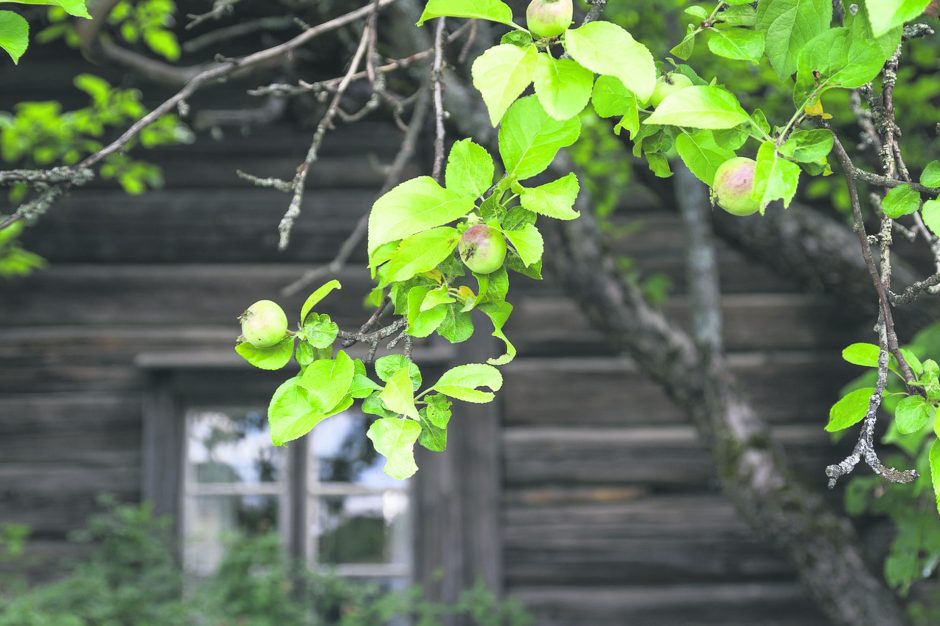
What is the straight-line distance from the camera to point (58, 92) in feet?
10.7

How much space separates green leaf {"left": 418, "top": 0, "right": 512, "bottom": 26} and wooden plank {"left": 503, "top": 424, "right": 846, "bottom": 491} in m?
2.45

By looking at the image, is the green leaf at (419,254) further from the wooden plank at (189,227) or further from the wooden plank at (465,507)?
the wooden plank at (189,227)

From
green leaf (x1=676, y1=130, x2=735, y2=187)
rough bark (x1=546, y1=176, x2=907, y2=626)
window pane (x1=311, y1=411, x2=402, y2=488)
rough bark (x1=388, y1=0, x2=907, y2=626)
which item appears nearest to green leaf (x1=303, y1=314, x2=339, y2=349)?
green leaf (x1=676, y1=130, x2=735, y2=187)

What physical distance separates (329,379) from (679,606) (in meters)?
2.61

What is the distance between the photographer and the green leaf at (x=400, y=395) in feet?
2.28

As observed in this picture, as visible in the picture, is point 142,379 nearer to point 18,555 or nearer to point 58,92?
point 18,555

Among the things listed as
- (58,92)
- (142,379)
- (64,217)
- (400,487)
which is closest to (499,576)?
(400,487)

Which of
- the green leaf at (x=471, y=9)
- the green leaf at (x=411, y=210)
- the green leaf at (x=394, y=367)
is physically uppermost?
the green leaf at (x=471, y=9)

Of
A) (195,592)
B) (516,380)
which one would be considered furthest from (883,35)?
(195,592)

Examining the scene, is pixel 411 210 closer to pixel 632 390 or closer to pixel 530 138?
pixel 530 138

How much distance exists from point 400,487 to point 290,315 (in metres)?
0.77

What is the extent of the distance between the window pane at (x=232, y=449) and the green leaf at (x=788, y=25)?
2.82m

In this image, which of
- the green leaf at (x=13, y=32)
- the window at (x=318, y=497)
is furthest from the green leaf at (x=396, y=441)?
the window at (x=318, y=497)

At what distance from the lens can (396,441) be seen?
2.36 feet
